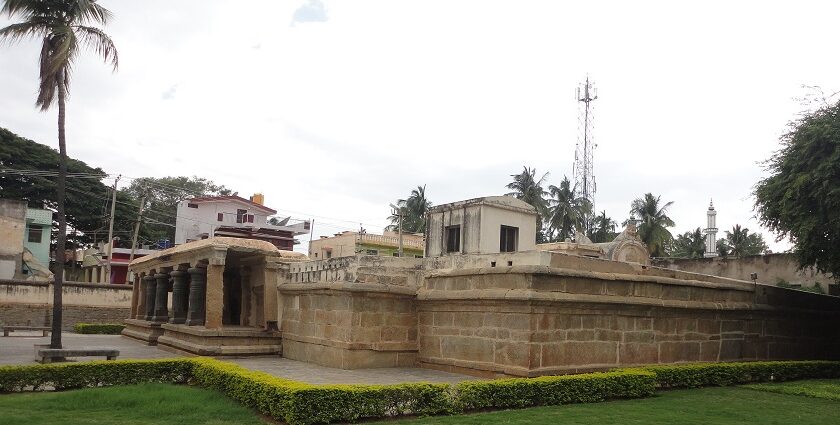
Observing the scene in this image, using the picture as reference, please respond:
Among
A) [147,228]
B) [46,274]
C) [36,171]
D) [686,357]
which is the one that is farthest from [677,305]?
[147,228]

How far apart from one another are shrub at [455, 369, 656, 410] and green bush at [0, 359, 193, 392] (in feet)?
16.1

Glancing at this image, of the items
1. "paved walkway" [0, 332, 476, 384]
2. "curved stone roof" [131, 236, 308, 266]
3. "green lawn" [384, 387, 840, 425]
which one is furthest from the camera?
"curved stone roof" [131, 236, 308, 266]

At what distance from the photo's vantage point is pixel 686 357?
12.4 m

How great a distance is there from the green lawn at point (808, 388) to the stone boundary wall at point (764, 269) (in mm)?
11516

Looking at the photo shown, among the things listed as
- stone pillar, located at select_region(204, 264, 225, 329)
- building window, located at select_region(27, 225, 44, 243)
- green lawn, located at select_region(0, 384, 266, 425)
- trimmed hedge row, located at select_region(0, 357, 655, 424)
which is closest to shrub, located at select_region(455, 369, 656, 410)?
trimmed hedge row, located at select_region(0, 357, 655, 424)

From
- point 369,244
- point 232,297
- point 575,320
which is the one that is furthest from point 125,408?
point 369,244

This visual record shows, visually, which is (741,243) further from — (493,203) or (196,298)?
(196,298)

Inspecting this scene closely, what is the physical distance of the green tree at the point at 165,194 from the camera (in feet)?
163

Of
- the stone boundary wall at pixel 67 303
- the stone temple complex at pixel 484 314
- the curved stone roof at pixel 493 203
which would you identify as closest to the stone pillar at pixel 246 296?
the stone temple complex at pixel 484 314

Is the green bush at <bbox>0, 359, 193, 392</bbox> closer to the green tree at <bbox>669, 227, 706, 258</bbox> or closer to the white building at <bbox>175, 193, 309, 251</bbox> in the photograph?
the white building at <bbox>175, 193, 309, 251</bbox>

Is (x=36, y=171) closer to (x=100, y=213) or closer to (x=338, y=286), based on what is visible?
(x=100, y=213)

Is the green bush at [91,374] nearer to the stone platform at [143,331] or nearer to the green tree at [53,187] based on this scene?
the stone platform at [143,331]

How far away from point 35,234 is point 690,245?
44.9 metres

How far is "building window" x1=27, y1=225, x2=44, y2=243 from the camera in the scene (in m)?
36.0
